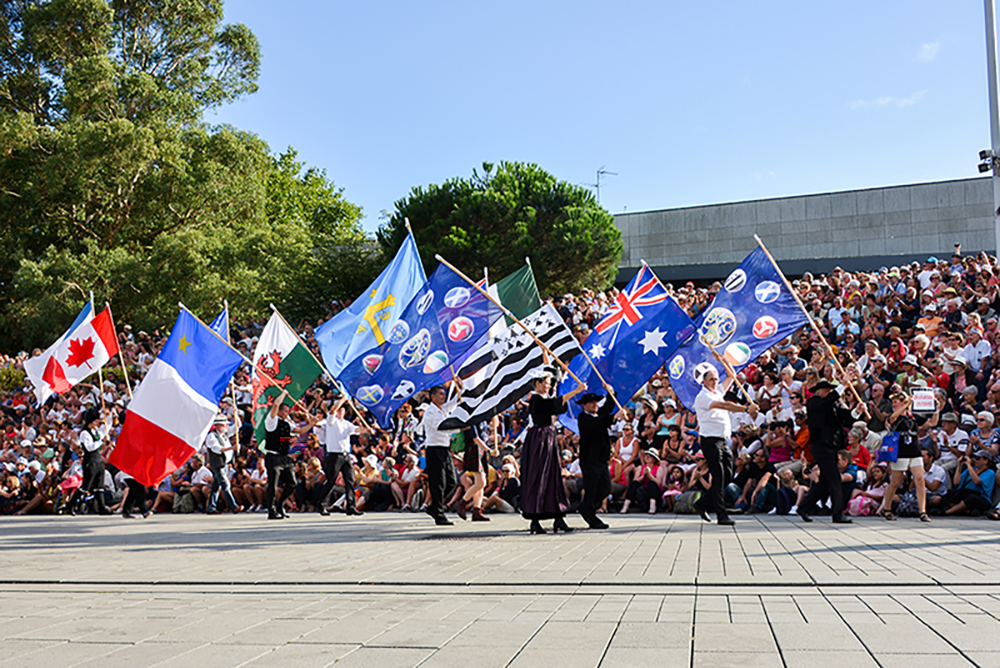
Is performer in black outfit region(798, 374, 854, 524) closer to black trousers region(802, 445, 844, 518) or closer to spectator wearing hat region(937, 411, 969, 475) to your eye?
black trousers region(802, 445, 844, 518)

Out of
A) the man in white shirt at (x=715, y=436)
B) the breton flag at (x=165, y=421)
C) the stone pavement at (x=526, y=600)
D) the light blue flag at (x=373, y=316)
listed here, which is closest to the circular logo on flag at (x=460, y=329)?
the light blue flag at (x=373, y=316)

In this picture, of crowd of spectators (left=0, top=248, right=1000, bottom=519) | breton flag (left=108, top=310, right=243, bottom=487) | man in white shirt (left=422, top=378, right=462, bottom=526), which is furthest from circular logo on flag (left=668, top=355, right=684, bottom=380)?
breton flag (left=108, top=310, right=243, bottom=487)

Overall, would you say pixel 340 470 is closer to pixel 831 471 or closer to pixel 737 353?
pixel 737 353

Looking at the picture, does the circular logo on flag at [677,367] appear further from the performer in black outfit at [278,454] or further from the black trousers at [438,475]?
the performer in black outfit at [278,454]

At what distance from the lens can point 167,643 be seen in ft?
15.7

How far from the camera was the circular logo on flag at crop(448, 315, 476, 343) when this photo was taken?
1206cm

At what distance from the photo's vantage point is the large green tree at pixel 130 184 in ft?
111

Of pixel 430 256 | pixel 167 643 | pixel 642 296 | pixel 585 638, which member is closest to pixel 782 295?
pixel 642 296

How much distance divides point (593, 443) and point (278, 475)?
576 centimetres

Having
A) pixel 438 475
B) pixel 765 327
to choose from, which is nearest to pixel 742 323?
pixel 765 327

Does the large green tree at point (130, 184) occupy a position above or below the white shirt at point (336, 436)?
above

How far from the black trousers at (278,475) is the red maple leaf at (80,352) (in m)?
4.69

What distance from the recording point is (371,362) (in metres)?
12.7

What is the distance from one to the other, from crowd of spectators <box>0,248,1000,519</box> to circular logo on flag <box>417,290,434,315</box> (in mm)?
2156
